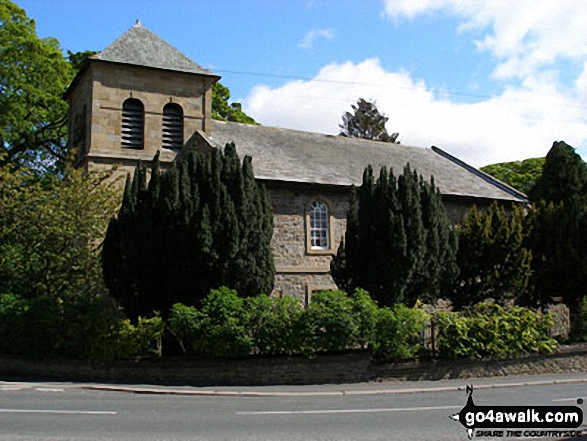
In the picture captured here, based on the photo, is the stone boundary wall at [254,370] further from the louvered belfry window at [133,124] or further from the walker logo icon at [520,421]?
the louvered belfry window at [133,124]

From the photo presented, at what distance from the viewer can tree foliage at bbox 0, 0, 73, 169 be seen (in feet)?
91.9

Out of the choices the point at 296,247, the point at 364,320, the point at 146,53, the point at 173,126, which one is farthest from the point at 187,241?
the point at 146,53

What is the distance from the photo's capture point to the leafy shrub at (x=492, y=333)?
51.4ft

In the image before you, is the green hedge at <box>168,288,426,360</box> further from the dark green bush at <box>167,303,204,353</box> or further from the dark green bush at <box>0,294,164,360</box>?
the dark green bush at <box>0,294,164,360</box>

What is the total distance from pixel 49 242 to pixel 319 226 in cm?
980

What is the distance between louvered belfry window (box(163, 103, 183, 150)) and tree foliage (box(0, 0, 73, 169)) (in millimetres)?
9184

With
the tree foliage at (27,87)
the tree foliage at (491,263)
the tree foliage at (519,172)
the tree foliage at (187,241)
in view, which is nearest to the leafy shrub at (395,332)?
the tree foliage at (187,241)

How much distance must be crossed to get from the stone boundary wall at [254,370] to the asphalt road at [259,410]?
0.58m

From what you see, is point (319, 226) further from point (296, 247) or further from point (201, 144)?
point (201, 144)

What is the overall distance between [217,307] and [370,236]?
568 cm

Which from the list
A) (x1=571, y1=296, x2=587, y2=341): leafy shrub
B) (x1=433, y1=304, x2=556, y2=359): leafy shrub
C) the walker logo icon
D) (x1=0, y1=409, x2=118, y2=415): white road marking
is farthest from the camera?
(x1=571, y1=296, x2=587, y2=341): leafy shrub

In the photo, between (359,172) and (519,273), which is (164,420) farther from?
(359,172)

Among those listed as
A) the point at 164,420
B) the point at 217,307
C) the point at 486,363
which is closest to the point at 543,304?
the point at 486,363

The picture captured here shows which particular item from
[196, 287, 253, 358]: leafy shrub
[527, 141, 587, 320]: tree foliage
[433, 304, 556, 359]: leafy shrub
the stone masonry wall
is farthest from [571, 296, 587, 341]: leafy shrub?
[196, 287, 253, 358]: leafy shrub
